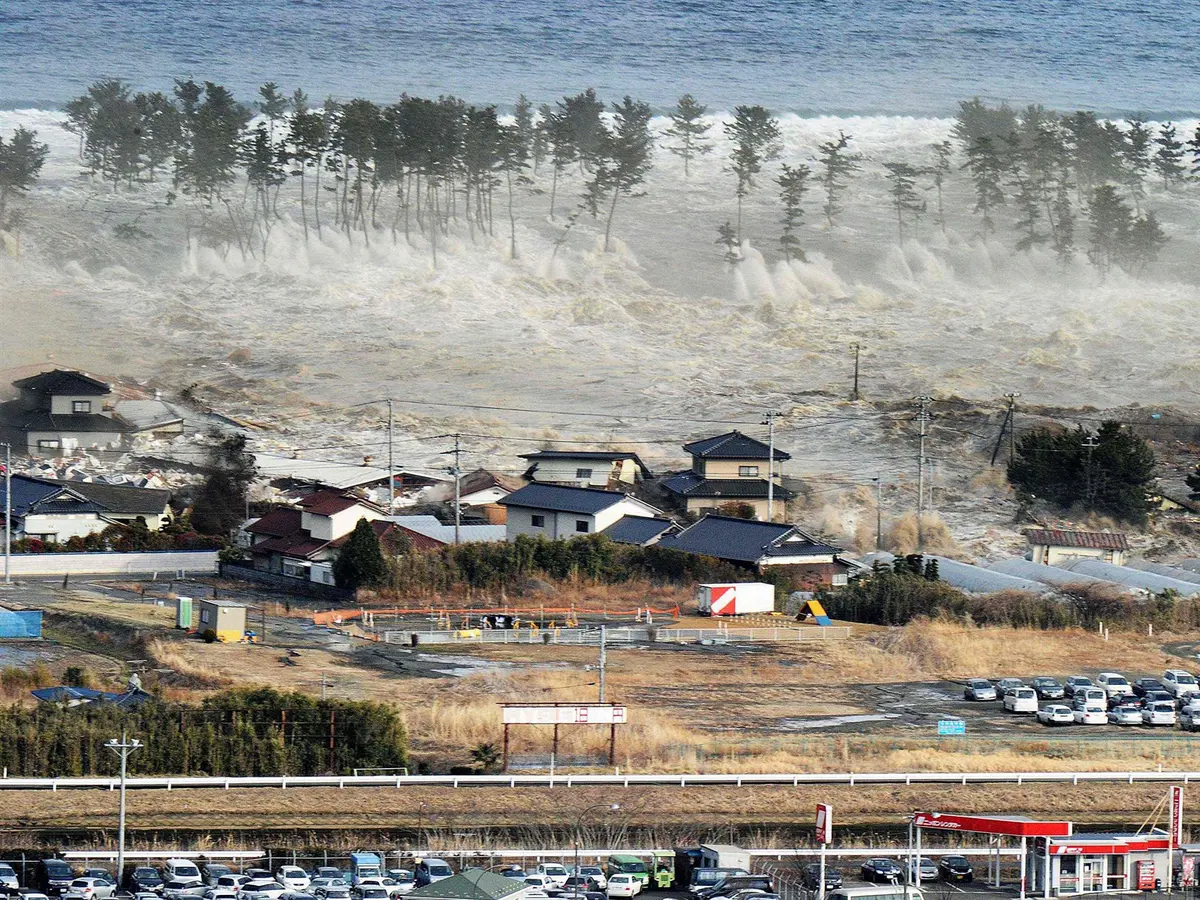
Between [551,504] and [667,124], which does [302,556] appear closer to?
[551,504]

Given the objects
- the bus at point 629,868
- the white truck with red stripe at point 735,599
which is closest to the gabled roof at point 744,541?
the white truck with red stripe at point 735,599

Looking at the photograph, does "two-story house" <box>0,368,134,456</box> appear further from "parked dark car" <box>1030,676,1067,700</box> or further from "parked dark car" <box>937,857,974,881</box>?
"parked dark car" <box>937,857,974,881</box>

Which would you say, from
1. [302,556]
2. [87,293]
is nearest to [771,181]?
[87,293]

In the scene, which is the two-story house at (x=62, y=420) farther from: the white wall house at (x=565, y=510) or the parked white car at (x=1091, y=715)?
the parked white car at (x=1091, y=715)

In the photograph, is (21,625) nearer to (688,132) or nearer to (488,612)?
(488,612)

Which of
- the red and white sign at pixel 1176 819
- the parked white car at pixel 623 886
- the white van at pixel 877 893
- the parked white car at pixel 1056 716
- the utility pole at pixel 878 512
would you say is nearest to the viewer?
the white van at pixel 877 893
